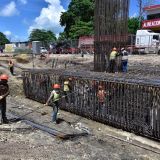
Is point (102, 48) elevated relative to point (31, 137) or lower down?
elevated

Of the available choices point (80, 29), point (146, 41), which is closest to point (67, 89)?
point (146, 41)

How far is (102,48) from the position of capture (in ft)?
80.8

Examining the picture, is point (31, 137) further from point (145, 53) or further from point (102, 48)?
point (145, 53)

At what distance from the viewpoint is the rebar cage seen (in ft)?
76.3

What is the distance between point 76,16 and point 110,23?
59.2m

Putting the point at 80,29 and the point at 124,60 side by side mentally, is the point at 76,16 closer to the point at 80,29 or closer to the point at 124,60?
the point at 80,29

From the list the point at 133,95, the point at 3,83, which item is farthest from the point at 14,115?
the point at 133,95

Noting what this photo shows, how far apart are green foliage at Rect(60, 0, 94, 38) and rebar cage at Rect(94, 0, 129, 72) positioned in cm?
5164

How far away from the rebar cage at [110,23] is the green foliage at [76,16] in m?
51.6

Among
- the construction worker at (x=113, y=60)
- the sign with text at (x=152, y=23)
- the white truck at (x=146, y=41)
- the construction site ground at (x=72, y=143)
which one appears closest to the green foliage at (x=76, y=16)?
the sign with text at (x=152, y=23)

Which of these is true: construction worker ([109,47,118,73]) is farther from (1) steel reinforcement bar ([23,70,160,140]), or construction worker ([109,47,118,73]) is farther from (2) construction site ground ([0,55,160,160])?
(2) construction site ground ([0,55,160,160])

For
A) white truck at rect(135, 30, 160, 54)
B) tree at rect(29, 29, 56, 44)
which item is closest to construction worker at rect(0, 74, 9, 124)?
white truck at rect(135, 30, 160, 54)

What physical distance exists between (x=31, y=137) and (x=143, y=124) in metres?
4.01

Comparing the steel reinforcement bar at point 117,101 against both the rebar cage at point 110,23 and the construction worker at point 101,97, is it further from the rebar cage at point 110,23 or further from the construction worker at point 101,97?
the rebar cage at point 110,23
